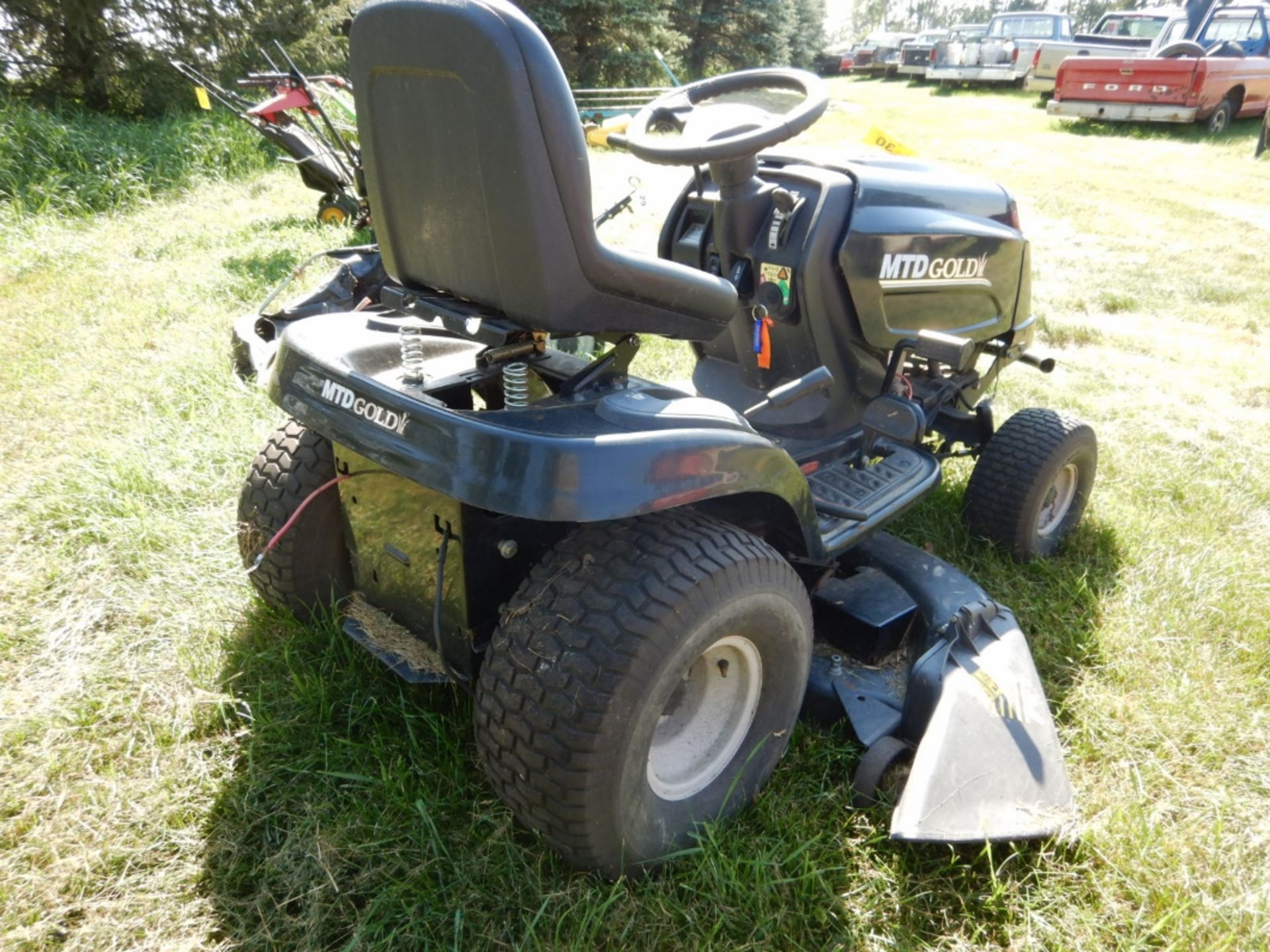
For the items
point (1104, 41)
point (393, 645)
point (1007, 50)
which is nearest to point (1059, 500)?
point (393, 645)

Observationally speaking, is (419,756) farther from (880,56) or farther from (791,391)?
(880,56)

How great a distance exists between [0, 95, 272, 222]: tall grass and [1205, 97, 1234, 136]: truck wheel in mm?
11477

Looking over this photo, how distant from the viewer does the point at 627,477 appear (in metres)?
1.40

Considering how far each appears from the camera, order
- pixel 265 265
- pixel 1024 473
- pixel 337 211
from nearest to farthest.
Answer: pixel 1024 473, pixel 265 265, pixel 337 211

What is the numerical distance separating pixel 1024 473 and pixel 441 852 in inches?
75.4

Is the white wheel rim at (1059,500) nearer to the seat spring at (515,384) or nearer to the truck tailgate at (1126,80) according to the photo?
the seat spring at (515,384)

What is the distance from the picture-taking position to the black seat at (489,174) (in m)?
1.28

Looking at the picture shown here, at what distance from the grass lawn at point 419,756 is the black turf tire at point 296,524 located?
5.2 inches

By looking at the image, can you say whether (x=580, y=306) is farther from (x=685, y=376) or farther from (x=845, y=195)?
(x=685, y=376)

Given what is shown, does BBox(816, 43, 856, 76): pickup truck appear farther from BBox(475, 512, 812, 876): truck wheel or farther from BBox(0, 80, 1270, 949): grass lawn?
BBox(475, 512, 812, 876): truck wheel

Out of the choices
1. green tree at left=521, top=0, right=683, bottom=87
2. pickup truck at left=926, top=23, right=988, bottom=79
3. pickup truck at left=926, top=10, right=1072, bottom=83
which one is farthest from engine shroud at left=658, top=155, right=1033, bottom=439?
pickup truck at left=926, top=23, right=988, bottom=79

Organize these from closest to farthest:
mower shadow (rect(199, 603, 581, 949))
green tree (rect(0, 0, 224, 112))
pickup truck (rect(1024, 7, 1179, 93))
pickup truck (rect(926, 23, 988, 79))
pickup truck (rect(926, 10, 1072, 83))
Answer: mower shadow (rect(199, 603, 581, 949))
green tree (rect(0, 0, 224, 112))
pickup truck (rect(1024, 7, 1179, 93))
pickup truck (rect(926, 10, 1072, 83))
pickup truck (rect(926, 23, 988, 79))

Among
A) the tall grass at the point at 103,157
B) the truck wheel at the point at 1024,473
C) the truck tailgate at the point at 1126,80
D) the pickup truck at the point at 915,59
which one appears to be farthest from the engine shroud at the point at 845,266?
the pickup truck at the point at 915,59

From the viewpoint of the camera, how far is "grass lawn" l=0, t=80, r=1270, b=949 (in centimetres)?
159
